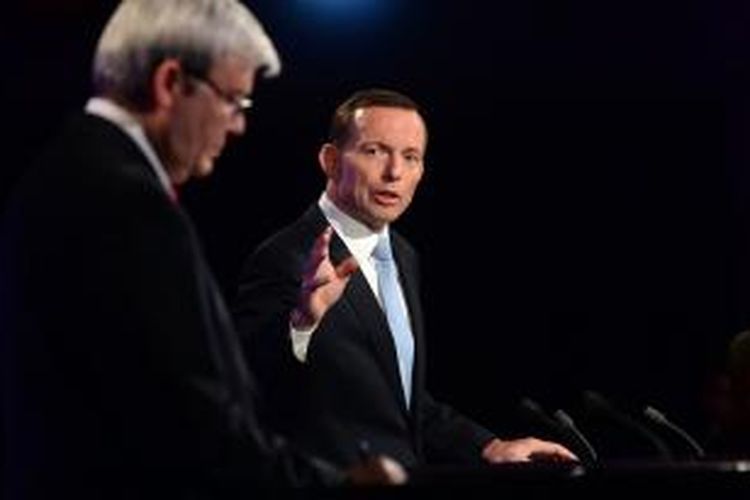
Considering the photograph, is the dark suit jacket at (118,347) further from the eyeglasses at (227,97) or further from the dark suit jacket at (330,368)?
the dark suit jacket at (330,368)

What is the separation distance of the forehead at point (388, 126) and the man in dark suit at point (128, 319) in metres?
1.53

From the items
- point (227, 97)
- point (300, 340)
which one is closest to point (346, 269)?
point (300, 340)

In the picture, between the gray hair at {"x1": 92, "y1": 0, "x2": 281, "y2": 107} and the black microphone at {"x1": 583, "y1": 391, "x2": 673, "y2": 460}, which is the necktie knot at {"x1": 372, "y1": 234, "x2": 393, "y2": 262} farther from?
the gray hair at {"x1": 92, "y1": 0, "x2": 281, "y2": 107}

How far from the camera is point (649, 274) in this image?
506cm

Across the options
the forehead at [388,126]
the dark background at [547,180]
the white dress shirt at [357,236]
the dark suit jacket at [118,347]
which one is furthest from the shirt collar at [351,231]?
the dark suit jacket at [118,347]

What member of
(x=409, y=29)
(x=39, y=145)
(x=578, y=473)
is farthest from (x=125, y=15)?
(x=409, y=29)

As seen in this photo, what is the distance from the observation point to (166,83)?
2.25m

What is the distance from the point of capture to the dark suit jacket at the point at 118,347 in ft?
6.79

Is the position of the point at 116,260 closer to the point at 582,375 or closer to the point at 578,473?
the point at 578,473

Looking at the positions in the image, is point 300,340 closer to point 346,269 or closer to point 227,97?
point 346,269

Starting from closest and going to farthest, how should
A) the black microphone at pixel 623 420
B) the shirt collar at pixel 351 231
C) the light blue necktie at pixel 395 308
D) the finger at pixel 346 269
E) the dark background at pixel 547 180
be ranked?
1. the finger at pixel 346 269
2. the black microphone at pixel 623 420
3. the light blue necktie at pixel 395 308
4. the shirt collar at pixel 351 231
5. the dark background at pixel 547 180

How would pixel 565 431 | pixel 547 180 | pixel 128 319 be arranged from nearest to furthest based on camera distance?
1. pixel 128 319
2. pixel 565 431
3. pixel 547 180

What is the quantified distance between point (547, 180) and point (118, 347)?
3.02 metres

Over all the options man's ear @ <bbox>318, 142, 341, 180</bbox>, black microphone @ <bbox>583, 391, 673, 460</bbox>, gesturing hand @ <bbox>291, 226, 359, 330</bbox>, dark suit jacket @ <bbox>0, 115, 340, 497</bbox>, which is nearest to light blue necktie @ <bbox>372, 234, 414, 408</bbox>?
man's ear @ <bbox>318, 142, 341, 180</bbox>
